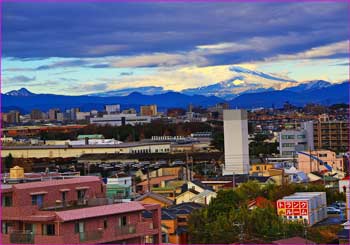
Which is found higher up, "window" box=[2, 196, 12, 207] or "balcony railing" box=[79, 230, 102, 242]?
"window" box=[2, 196, 12, 207]

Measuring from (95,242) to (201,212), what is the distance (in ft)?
9.60

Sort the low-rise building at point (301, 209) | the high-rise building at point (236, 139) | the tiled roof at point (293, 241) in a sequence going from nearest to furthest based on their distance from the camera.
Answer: the tiled roof at point (293, 241) → the low-rise building at point (301, 209) → the high-rise building at point (236, 139)

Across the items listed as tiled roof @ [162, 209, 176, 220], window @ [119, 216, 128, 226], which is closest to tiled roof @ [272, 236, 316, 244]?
tiled roof @ [162, 209, 176, 220]

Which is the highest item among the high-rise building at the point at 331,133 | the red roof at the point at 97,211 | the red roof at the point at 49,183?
the high-rise building at the point at 331,133

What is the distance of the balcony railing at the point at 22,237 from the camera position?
355 cm

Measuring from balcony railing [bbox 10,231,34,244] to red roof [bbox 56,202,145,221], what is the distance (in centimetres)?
18

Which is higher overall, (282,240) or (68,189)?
(68,189)

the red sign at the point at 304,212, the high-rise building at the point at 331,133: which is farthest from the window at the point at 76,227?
the high-rise building at the point at 331,133

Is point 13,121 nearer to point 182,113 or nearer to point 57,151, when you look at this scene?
point 182,113

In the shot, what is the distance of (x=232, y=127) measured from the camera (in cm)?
1312

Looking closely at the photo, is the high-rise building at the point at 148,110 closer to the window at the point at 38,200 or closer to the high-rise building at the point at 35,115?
the high-rise building at the point at 35,115

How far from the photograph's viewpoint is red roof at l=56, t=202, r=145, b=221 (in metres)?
3.49

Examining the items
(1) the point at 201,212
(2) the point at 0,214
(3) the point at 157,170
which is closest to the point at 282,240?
(1) the point at 201,212

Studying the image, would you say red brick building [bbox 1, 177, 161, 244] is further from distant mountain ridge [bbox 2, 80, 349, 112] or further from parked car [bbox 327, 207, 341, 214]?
distant mountain ridge [bbox 2, 80, 349, 112]
